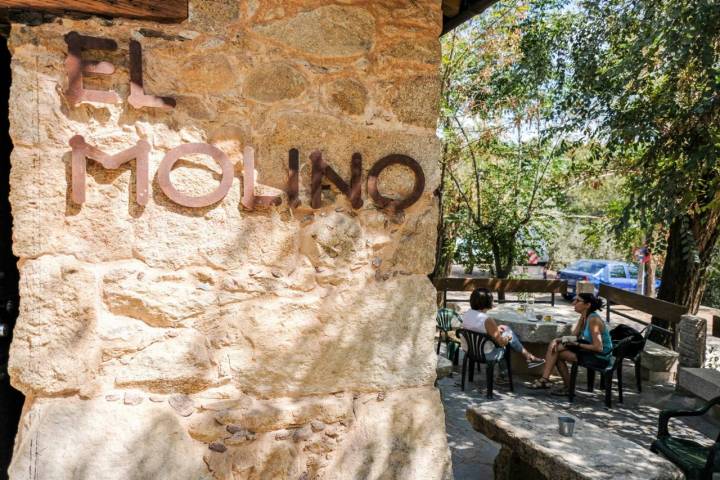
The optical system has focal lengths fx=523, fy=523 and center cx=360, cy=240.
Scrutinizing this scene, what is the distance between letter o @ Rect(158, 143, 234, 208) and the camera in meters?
1.76

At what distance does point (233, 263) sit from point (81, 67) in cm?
80

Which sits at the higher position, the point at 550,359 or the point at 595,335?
the point at 595,335

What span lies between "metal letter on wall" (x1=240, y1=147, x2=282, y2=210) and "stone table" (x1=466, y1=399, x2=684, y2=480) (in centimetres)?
204

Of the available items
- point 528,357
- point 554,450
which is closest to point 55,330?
point 554,450

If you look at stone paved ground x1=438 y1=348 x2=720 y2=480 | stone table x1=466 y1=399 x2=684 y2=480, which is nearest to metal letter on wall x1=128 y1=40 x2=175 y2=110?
stone table x1=466 y1=399 x2=684 y2=480

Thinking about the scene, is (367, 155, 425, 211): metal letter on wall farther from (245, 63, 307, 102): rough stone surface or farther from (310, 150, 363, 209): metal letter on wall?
(245, 63, 307, 102): rough stone surface

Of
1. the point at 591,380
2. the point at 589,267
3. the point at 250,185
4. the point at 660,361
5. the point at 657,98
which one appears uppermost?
the point at 657,98

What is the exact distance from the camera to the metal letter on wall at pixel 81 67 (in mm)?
1653

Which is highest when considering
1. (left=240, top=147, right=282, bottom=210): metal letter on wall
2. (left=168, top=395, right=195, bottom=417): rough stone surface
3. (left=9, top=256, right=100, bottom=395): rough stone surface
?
(left=240, top=147, right=282, bottom=210): metal letter on wall

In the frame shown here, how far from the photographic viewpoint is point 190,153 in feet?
5.90

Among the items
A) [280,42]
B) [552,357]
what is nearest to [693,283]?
[552,357]

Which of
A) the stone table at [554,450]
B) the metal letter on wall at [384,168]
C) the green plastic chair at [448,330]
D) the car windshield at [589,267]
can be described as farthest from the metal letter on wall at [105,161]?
the car windshield at [589,267]

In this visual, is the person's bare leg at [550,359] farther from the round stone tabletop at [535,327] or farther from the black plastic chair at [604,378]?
the round stone tabletop at [535,327]

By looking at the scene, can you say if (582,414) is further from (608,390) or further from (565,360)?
(565,360)
